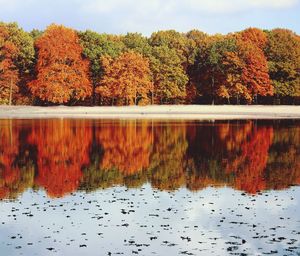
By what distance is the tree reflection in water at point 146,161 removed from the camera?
778 inches

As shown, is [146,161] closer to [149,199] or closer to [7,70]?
[149,199]

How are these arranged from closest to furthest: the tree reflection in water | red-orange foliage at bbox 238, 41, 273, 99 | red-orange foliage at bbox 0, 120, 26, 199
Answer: red-orange foliage at bbox 0, 120, 26, 199, the tree reflection in water, red-orange foliage at bbox 238, 41, 273, 99

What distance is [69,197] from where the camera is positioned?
1722cm

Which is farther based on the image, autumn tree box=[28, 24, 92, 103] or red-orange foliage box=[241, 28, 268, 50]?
red-orange foliage box=[241, 28, 268, 50]

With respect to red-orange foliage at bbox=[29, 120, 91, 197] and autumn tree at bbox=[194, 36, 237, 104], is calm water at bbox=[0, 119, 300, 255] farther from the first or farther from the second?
autumn tree at bbox=[194, 36, 237, 104]

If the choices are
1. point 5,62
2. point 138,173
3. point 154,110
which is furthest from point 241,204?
point 5,62

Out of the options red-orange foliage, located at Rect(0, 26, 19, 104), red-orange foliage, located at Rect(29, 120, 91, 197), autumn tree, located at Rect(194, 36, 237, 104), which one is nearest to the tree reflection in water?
red-orange foliage, located at Rect(29, 120, 91, 197)

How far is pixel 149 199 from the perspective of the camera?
1686 cm

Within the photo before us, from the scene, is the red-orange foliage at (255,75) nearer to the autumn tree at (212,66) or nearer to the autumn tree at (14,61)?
the autumn tree at (212,66)

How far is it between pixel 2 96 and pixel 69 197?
75180mm

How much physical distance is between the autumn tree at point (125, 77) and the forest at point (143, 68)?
15 cm

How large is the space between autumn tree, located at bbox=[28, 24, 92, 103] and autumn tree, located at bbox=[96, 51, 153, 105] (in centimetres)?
309

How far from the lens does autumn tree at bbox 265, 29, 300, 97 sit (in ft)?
314

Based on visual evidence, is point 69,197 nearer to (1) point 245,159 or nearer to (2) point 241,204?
(2) point 241,204
